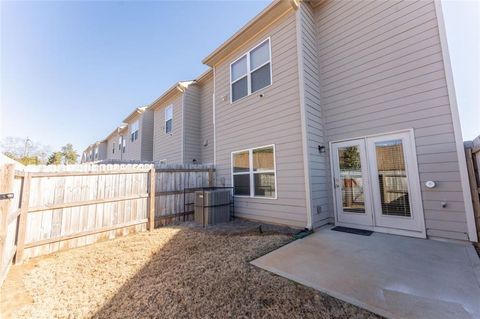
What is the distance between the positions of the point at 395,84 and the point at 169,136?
375 inches

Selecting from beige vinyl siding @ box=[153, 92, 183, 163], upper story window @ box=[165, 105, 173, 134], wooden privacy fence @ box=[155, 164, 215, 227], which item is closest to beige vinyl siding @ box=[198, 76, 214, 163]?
beige vinyl siding @ box=[153, 92, 183, 163]

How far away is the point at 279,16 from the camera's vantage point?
5.43m

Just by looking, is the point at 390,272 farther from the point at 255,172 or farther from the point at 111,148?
the point at 111,148

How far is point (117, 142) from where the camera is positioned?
701 inches

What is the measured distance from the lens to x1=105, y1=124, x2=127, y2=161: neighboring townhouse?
1627 cm


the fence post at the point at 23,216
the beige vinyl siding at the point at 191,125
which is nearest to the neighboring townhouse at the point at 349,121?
the beige vinyl siding at the point at 191,125

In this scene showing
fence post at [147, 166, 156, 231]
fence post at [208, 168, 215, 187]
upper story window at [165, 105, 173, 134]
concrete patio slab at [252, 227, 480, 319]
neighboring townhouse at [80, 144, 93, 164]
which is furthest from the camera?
neighboring townhouse at [80, 144, 93, 164]

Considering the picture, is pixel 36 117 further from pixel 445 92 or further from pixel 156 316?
pixel 445 92

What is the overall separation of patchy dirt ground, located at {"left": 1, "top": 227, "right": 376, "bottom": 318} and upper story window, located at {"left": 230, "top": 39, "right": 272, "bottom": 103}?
15.0 ft

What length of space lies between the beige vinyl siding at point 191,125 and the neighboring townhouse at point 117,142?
9.13 meters

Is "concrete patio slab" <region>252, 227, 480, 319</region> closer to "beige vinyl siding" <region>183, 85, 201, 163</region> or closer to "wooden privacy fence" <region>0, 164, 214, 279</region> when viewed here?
"wooden privacy fence" <region>0, 164, 214, 279</region>

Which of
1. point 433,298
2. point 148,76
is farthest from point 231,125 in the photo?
point 148,76

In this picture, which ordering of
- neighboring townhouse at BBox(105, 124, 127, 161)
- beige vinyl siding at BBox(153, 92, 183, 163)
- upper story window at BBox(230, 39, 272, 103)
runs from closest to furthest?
upper story window at BBox(230, 39, 272, 103)
beige vinyl siding at BBox(153, 92, 183, 163)
neighboring townhouse at BBox(105, 124, 127, 161)

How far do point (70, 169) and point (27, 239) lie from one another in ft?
4.60
